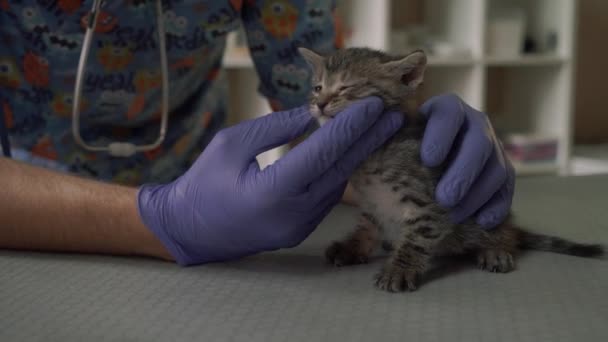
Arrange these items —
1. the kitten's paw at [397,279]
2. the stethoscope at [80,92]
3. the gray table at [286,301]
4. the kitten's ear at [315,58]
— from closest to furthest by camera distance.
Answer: the gray table at [286,301] < the kitten's paw at [397,279] < the kitten's ear at [315,58] < the stethoscope at [80,92]

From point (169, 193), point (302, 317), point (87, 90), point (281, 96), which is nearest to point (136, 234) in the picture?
point (169, 193)

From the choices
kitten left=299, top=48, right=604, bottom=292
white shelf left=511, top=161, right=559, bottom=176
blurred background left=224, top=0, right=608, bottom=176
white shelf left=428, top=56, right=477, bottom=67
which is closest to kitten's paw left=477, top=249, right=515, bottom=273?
kitten left=299, top=48, right=604, bottom=292

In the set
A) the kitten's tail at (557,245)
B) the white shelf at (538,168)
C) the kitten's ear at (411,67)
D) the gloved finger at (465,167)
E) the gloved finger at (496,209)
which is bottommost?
the white shelf at (538,168)

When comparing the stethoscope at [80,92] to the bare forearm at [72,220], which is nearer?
the bare forearm at [72,220]

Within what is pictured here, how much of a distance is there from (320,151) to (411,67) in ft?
0.78

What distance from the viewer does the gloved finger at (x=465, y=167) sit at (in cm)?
98

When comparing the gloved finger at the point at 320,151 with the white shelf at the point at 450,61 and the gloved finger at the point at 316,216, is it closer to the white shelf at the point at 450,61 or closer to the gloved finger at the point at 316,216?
the gloved finger at the point at 316,216

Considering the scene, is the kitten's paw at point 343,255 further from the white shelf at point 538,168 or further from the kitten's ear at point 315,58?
the white shelf at point 538,168

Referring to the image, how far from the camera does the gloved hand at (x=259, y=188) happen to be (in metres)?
0.94

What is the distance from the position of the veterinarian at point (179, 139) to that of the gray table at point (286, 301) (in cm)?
7

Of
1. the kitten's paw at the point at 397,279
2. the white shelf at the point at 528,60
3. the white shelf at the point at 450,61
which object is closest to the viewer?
the kitten's paw at the point at 397,279

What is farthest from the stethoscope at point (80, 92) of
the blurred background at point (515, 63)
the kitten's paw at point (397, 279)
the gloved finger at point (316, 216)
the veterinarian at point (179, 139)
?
the blurred background at point (515, 63)

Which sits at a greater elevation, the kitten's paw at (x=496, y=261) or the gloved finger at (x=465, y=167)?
the gloved finger at (x=465, y=167)

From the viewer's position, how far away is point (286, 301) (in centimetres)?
83
